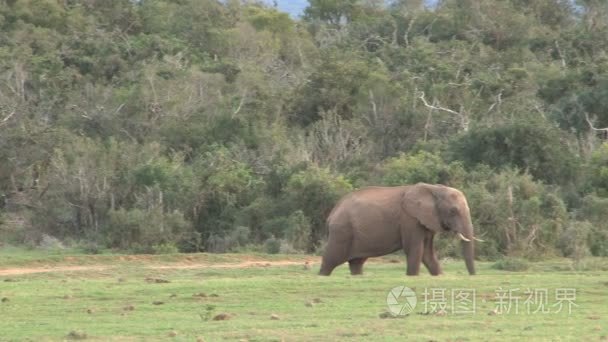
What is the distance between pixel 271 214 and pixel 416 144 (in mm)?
5517

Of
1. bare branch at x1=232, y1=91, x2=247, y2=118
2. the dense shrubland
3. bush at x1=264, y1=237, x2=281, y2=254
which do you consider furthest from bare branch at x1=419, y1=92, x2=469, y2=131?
bush at x1=264, y1=237, x2=281, y2=254

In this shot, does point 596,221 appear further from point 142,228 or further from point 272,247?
point 142,228

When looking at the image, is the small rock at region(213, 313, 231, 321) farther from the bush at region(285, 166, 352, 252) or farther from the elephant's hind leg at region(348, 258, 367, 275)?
the bush at region(285, 166, 352, 252)

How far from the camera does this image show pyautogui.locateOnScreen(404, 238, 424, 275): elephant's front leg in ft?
61.7

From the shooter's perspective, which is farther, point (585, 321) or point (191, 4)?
point (191, 4)

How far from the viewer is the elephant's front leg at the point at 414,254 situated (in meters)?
18.8

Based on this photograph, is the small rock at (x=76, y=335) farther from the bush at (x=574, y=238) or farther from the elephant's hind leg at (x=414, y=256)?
the bush at (x=574, y=238)

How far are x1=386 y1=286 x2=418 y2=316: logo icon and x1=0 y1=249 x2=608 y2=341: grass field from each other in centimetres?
11

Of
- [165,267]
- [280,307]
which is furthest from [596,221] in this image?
[280,307]

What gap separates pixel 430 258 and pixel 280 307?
17.9 ft

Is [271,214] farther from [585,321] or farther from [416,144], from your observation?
[585,321]

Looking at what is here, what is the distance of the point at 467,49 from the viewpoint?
44188mm

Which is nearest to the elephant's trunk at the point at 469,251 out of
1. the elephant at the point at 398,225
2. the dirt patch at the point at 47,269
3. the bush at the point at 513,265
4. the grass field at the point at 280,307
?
the elephant at the point at 398,225

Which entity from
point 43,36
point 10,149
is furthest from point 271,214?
point 43,36
